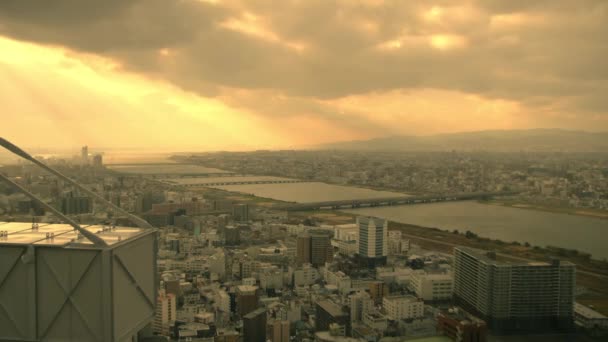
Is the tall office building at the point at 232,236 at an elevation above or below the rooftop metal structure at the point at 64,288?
below

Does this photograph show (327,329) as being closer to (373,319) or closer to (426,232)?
(373,319)

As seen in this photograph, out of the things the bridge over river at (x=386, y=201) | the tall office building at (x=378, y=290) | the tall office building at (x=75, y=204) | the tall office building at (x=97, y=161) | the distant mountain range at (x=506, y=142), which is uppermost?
the distant mountain range at (x=506, y=142)

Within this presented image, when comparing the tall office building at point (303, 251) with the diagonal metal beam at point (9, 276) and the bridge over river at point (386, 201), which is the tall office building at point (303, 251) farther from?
the diagonal metal beam at point (9, 276)

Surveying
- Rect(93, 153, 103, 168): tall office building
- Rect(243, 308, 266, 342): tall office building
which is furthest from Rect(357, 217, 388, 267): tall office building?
Rect(93, 153, 103, 168): tall office building

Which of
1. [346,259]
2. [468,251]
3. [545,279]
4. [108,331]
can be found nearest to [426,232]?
[346,259]

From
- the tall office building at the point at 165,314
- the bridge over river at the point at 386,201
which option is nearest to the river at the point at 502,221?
the bridge over river at the point at 386,201
